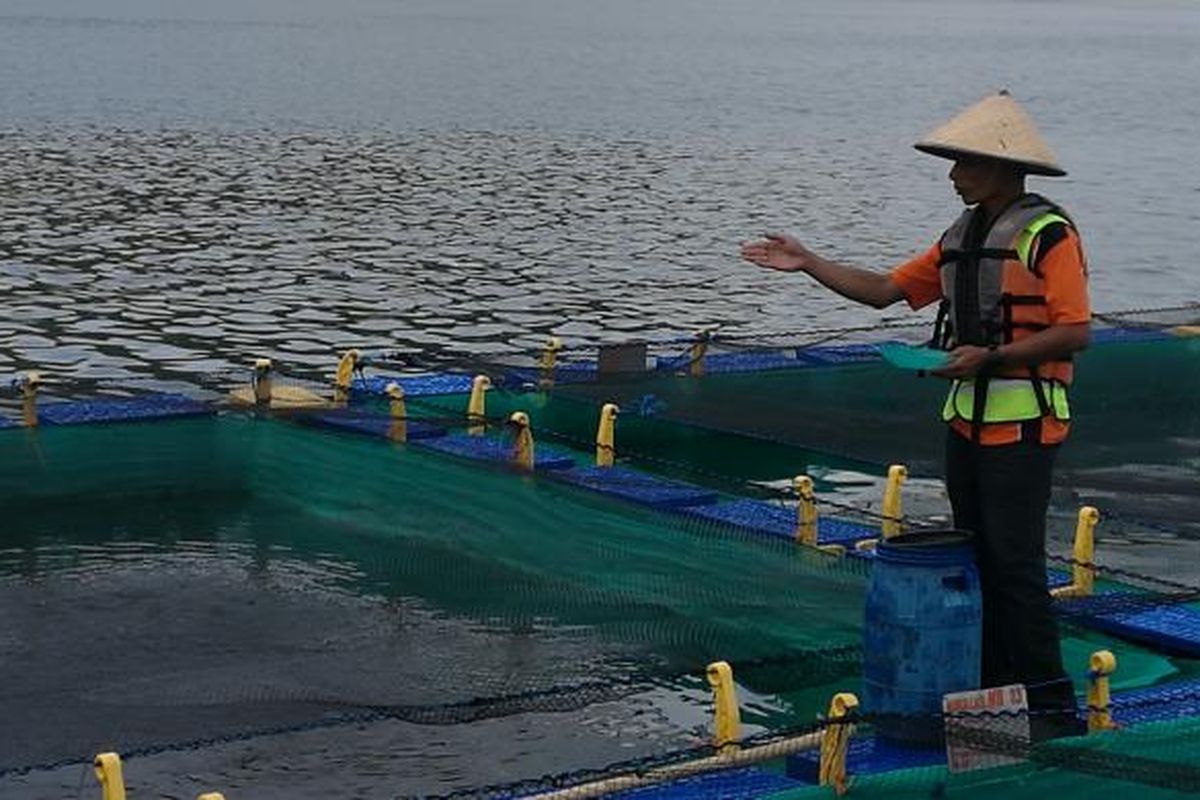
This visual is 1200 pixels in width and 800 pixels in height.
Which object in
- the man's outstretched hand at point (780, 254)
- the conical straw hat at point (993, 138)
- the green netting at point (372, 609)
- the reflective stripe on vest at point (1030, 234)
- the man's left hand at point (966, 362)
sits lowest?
the green netting at point (372, 609)

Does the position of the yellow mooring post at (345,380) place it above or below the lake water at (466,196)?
above

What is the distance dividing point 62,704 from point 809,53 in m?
89.4

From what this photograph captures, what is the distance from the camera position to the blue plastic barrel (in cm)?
620

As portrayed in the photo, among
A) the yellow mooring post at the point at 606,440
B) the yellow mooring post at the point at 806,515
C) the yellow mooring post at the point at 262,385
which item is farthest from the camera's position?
the yellow mooring post at the point at 262,385

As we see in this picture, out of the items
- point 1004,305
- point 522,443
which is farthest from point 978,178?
point 522,443

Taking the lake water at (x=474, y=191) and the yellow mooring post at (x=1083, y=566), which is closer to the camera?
the yellow mooring post at (x=1083, y=566)

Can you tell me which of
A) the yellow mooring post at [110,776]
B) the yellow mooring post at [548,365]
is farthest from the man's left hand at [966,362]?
the yellow mooring post at [548,365]

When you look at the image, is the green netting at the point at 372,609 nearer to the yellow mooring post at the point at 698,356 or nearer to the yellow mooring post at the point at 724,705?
the yellow mooring post at the point at 724,705

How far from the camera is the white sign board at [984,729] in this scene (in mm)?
5703

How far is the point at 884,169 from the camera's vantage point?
1570 inches

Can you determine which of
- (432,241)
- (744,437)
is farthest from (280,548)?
(432,241)

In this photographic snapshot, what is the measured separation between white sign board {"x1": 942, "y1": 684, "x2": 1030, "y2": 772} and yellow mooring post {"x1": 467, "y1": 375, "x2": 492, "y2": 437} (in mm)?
4696

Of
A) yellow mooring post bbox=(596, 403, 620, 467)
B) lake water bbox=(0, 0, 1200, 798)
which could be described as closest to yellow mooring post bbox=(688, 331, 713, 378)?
yellow mooring post bbox=(596, 403, 620, 467)

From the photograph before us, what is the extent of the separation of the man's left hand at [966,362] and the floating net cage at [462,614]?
0.93m
